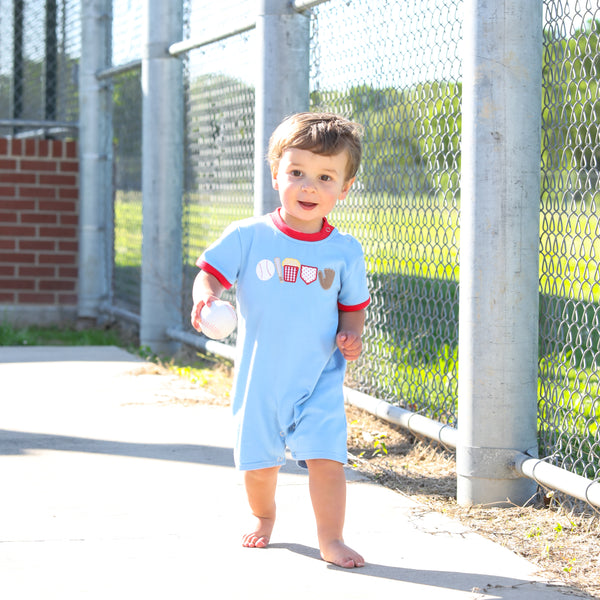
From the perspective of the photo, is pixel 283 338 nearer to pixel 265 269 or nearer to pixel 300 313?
pixel 300 313

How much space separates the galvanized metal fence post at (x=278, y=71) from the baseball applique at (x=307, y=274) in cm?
177

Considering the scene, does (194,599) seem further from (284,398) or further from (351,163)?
(351,163)

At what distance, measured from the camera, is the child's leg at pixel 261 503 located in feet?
9.37

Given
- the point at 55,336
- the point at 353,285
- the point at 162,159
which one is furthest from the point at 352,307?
the point at 55,336

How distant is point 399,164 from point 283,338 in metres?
2.04

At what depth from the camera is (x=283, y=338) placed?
2770mm

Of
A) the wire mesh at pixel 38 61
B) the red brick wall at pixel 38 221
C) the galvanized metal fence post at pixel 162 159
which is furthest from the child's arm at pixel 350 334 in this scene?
the wire mesh at pixel 38 61

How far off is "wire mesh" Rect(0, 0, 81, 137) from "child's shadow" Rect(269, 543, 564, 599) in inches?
280

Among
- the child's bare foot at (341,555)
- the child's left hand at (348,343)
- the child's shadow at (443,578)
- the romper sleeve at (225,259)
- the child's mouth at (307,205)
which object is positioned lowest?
the child's shadow at (443,578)

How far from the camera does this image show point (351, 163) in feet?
9.26

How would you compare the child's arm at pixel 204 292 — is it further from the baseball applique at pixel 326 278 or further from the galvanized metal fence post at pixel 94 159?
the galvanized metal fence post at pixel 94 159

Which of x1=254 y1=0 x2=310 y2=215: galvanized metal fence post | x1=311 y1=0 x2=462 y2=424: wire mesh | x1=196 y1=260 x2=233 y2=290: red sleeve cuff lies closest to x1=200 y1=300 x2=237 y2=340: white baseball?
x1=196 y1=260 x2=233 y2=290: red sleeve cuff

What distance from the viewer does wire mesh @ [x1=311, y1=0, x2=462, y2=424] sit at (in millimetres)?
4043

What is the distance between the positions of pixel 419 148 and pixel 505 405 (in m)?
1.67
